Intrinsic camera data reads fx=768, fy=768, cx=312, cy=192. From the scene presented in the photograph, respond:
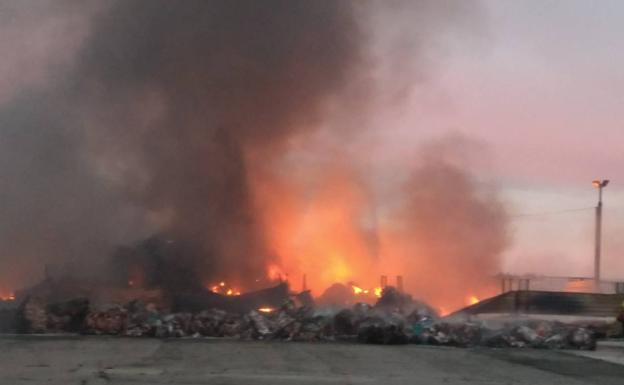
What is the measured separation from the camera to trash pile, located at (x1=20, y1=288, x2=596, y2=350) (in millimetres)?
17531

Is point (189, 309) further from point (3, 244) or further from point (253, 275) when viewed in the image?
point (3, 244)

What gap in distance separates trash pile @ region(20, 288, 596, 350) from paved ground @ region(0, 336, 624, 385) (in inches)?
33.7

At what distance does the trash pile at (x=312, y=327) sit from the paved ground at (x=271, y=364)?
86 cm

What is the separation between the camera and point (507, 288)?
31453 millimetres

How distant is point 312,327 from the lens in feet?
59.0

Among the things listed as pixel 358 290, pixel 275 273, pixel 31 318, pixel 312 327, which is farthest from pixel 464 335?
pixel 275 273

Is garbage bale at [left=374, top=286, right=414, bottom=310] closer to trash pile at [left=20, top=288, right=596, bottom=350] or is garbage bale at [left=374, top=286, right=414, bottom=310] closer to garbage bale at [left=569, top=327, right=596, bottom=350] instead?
trash pile at [left=20, top=288, right=596, bottom=350]

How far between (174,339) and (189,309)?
601cm

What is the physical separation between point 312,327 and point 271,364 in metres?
5.75

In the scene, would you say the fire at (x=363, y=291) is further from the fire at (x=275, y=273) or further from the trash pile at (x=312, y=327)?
the trash pile at (x=312, y=327)

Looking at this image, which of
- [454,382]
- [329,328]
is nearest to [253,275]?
[329,328]

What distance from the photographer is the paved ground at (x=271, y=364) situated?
34.4 ft

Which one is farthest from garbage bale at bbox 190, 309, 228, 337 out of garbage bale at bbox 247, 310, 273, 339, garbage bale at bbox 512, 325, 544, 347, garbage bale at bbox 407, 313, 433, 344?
garbage bale at bbox 512, 325, 544, 347

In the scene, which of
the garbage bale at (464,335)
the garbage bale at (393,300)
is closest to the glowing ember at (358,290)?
the garbage bale at (393,300)
